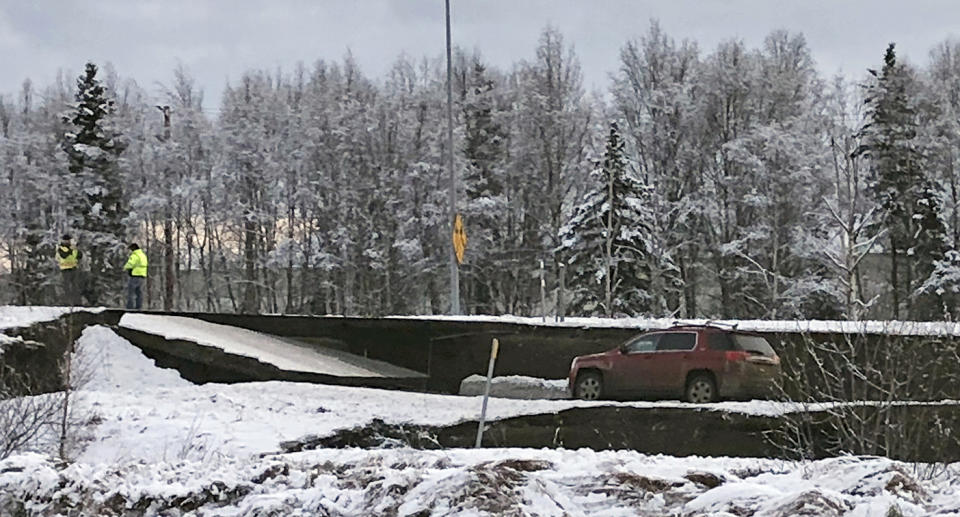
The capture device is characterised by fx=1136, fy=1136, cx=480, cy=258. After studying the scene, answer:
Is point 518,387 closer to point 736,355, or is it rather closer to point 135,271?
point 736,355

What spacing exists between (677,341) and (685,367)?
56cm

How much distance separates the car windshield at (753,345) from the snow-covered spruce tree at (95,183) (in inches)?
1470

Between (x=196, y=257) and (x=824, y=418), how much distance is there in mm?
49081

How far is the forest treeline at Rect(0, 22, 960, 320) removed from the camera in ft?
158

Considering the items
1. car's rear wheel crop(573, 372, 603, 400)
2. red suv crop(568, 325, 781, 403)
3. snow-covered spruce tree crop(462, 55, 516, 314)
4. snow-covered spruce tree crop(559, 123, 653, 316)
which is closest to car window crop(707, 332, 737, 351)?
red suv crop(568, 325, 781, 403)

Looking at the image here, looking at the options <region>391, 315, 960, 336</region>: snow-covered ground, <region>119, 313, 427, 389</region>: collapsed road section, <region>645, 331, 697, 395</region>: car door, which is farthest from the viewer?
<region>119, 313, 427, 389</region>: collapsed road section

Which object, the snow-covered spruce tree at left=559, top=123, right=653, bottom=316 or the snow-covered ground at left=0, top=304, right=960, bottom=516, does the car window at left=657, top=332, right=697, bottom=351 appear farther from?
the snow-covered spruce tree at left=559, top=123, right=653, bottom=316

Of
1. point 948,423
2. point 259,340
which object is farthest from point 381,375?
point 948,423

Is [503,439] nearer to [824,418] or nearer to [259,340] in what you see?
[824,418]

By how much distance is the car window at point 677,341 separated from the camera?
2144 centimetres

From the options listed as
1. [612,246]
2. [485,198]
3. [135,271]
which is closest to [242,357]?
[135,271]

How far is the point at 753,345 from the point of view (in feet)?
69.3

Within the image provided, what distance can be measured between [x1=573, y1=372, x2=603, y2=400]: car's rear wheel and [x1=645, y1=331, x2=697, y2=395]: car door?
3.71 ft

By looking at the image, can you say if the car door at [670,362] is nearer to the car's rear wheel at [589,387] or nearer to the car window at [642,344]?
the car window at [642,344]
